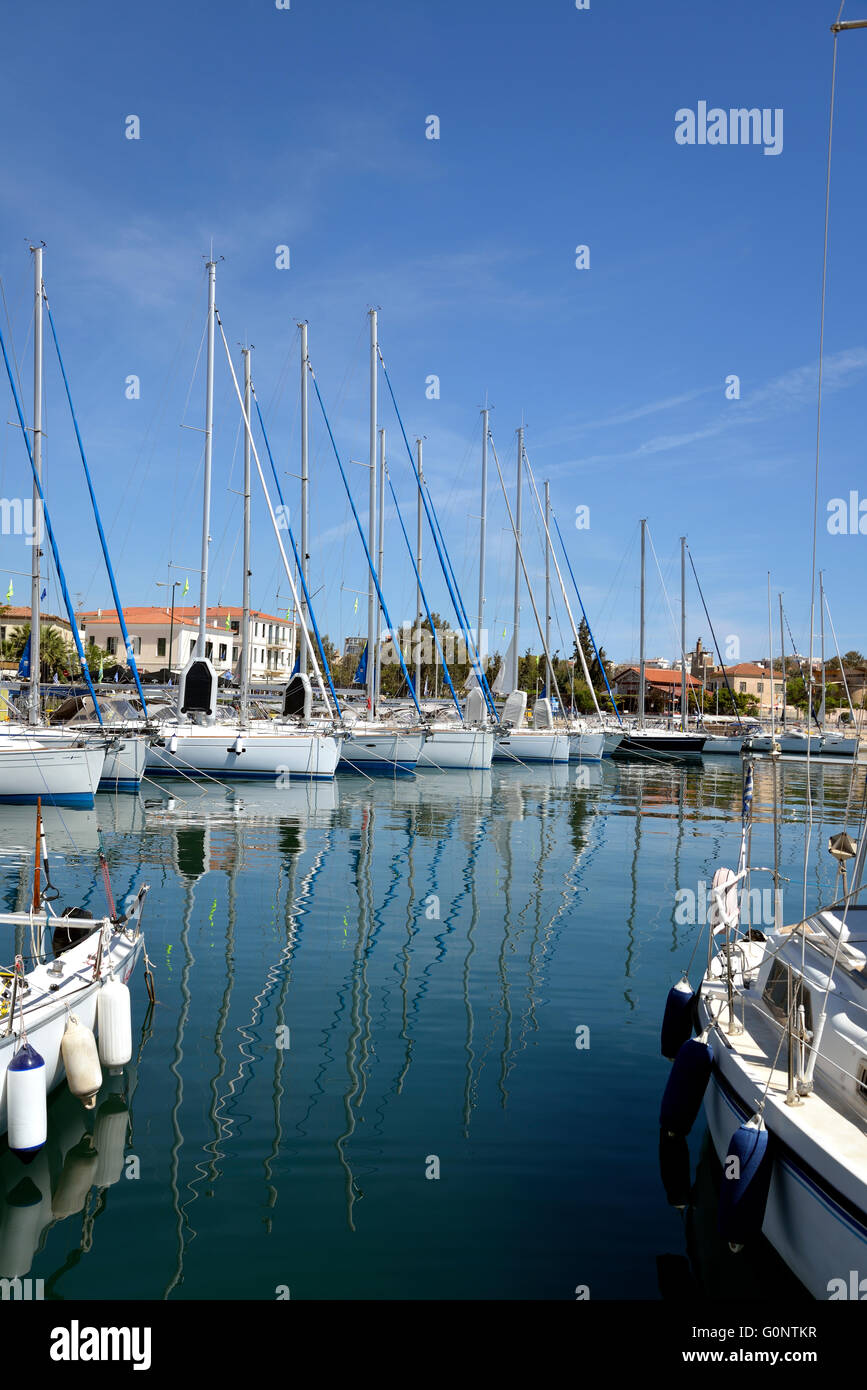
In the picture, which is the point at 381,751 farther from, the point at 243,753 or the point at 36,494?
the point at 36,494

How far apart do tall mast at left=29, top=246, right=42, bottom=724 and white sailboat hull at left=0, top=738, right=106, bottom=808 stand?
1574 millimetres

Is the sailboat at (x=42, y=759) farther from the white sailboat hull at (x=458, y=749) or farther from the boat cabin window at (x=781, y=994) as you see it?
the boat cabin window at (x=781, y=994)

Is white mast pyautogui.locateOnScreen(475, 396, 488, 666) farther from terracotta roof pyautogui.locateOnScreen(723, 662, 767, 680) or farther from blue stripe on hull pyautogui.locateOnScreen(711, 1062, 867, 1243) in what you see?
terracotta roof pyautogui.locateOnScreen(723, 662, 767, 680)

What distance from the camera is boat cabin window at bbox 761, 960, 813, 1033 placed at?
7.79 meters

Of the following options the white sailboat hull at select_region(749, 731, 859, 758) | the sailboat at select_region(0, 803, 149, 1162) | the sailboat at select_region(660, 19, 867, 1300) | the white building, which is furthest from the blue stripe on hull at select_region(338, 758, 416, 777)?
the white building

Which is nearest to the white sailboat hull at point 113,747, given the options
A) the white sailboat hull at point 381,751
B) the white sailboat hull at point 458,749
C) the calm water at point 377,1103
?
the calm water at point 377,1103

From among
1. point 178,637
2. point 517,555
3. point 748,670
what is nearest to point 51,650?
point 178,637

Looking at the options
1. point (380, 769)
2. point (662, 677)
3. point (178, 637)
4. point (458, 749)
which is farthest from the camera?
point (662, 677)

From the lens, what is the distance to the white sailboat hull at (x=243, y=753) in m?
35.2

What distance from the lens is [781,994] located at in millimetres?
8336

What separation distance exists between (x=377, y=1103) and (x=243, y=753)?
27.2 metres

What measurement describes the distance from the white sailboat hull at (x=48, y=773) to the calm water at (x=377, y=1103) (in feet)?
23.8
